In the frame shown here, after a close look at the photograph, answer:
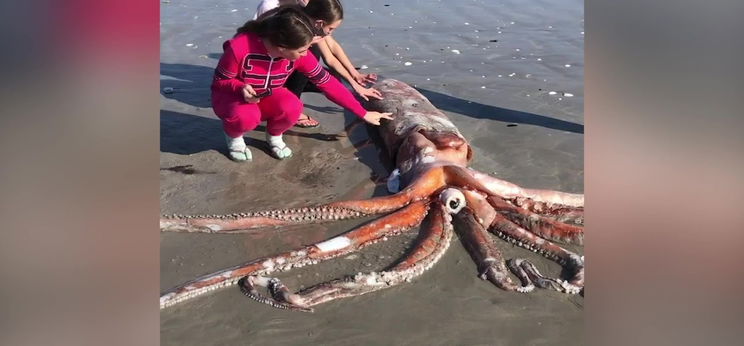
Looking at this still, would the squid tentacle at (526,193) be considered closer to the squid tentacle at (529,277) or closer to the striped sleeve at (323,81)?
the squid tentacle at (529,277)

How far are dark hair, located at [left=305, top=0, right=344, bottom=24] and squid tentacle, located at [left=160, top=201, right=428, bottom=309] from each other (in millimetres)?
1556

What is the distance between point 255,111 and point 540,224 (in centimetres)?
198

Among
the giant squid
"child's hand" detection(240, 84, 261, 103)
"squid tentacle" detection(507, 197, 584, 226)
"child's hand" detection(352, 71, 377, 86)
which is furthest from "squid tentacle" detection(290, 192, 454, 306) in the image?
"child's hand" detection(352, 71, 377, 86)

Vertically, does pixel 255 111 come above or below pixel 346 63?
below

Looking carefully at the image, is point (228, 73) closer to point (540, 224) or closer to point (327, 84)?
point (327, 84)

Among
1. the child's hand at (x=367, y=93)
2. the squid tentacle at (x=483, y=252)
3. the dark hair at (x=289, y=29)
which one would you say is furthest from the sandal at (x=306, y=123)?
the squid tentacle at (x=483, y=252)

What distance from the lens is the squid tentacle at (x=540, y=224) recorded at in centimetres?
328

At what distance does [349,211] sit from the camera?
348 cm

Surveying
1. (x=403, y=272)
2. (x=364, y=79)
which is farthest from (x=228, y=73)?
(x=403, y=272)

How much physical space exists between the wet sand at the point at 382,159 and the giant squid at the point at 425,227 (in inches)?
2.0

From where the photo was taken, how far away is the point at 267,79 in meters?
4.29
